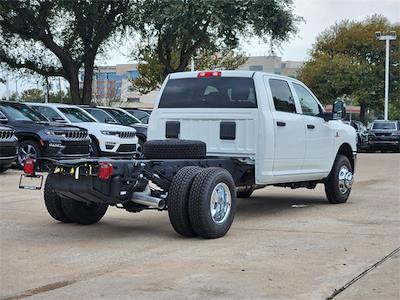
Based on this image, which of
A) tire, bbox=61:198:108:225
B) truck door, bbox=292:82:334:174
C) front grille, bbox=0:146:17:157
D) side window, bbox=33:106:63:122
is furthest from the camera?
side window, bbox=33:106:63:122

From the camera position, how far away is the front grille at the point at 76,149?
48.0 feet

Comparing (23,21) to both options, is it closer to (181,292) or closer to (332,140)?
(332,140)

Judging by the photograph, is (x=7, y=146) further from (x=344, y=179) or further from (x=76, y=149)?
(x=344, y=179)

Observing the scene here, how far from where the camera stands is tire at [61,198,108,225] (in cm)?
819

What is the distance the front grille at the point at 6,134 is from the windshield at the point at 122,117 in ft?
20.9

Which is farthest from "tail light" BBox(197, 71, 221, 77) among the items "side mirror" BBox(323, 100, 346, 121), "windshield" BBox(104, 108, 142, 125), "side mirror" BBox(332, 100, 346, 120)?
"windshield" BBox(104, 108, 142, 125)

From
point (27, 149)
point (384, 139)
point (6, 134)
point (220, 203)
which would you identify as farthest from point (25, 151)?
point (384, 139)

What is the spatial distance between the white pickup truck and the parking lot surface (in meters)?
0.43

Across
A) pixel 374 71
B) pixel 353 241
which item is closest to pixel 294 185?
pixel 353 241

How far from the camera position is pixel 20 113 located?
16016mm

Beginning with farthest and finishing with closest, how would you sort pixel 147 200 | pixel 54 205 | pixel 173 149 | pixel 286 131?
pixel 286 131 → pixel 54 205 → pixel 173 149 → pixel 147 200

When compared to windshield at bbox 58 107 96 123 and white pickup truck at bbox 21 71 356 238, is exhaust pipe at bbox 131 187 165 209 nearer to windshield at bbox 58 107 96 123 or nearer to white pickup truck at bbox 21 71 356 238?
white pickup truck at bbox 21 71 356 238

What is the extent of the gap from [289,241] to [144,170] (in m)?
1.91

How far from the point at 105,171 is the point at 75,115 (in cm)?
1095
